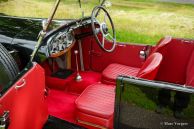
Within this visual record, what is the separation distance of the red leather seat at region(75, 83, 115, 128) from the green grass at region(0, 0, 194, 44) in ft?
9.30

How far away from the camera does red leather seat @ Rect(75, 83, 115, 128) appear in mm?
2760

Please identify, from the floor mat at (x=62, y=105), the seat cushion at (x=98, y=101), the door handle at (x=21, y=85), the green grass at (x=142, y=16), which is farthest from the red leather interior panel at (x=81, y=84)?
the green grass at (x=142, y=16)

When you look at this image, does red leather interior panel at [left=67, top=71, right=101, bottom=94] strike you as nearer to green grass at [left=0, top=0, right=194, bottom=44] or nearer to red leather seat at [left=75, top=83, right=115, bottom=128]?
Answer: red leather seat at [left=75, top=83, right=115, bottom=128]

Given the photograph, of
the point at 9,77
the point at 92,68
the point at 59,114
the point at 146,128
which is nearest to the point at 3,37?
the point at 9,77

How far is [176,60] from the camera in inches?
135

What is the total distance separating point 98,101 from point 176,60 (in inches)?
40.5

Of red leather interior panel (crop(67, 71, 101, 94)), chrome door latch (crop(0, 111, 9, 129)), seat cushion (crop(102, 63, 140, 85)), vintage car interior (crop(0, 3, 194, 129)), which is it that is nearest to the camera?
chrome door latch (crop(0, 111, 9, 129))

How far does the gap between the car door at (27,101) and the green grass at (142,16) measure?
3.27 metres

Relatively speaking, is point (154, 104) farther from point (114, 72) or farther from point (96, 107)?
point (114, 72)

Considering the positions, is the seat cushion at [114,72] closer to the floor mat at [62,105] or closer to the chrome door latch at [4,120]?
the floor mat at [62,105]

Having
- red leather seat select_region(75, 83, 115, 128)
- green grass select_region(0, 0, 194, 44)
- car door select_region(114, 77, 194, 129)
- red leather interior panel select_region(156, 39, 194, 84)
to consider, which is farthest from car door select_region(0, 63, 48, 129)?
green grass select_region(0, 0, 194, 44)

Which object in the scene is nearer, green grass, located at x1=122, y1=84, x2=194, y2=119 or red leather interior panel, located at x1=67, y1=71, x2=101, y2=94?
green grass, located at x1=122, y1=84, x2=194, y2=119

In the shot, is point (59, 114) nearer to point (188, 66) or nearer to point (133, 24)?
point (188, 66)

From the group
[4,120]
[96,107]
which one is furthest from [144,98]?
[4,120]
